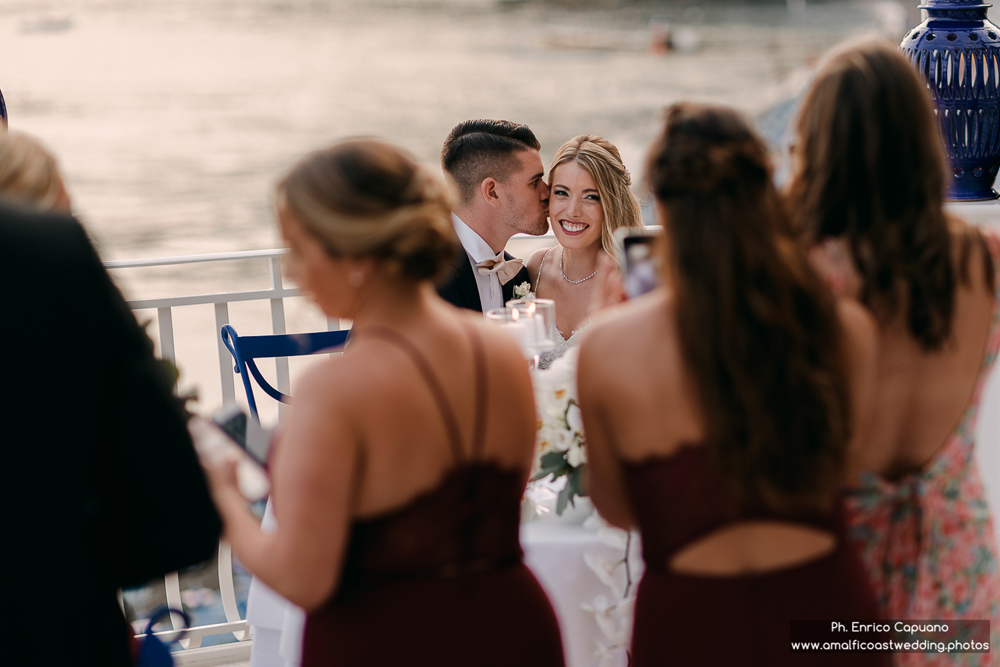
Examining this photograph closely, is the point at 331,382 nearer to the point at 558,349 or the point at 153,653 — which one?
the point at 153,653

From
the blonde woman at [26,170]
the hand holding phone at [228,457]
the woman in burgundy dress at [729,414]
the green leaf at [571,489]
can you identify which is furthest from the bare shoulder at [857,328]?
the blonde woman at [26,170]

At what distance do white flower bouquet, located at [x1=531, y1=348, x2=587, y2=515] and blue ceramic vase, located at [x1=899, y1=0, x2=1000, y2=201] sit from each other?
183 centimetres

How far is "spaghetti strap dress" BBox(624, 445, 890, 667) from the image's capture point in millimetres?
1298

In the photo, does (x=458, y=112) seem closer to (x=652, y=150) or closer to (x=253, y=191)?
(x=253, y=191)

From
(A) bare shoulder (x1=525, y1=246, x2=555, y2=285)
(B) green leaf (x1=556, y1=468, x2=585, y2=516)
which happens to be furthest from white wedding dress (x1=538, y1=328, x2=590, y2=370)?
(B) green leaf (x1=556, y1=468, x2=585, y2=516)

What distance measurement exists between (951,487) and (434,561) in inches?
36.0

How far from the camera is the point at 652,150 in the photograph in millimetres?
1276

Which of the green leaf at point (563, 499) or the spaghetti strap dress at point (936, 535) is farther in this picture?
the green leaf at point (563, 499)

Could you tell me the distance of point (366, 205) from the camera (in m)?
1.22

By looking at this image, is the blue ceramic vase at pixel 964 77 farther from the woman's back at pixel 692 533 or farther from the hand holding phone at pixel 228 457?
the hand holding phone at pixel 228 457

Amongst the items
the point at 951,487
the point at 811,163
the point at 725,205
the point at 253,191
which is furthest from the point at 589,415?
the point at 253,191

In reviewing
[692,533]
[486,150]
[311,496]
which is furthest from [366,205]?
[486,150]

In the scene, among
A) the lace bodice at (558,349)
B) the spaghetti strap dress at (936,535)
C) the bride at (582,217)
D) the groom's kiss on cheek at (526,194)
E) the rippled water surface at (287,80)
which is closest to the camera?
the spaghetti strap dress at (936,535)

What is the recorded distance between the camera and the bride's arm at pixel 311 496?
117 centimetres
